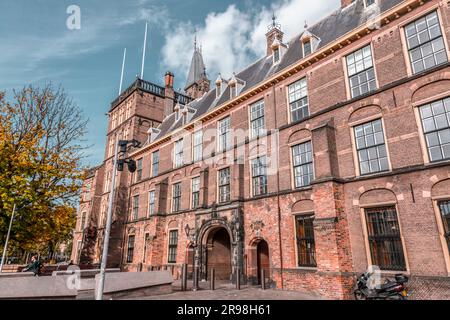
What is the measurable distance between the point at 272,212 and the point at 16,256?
72019mm

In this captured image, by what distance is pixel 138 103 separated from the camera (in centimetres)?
3105

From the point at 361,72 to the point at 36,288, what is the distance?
612 inches

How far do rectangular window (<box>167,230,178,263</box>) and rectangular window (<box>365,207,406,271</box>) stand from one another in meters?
14.0

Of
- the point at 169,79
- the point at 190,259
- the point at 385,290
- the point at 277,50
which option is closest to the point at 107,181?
the point at 169,79

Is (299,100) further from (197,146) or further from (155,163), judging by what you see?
(155,163)

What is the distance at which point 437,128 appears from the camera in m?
10.2

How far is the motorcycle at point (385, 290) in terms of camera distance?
894 centimetres

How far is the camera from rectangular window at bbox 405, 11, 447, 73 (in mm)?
10773

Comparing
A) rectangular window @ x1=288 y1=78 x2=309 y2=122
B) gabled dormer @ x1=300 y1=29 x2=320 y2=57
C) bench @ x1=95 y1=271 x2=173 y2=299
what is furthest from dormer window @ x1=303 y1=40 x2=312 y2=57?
bench @ x1=95 y1=271 x2=173 y2=299

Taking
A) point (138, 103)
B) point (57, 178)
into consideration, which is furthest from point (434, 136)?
point (138, 103)

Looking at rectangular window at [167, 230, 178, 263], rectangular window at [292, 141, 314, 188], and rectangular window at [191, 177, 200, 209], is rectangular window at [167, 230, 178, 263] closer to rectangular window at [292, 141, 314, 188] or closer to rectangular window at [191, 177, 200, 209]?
rectangular window at [191, 177, 200, 209]

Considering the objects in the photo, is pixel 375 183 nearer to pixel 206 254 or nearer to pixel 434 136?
pixel 434 136

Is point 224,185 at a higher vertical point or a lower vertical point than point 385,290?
higher
